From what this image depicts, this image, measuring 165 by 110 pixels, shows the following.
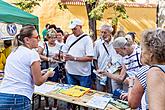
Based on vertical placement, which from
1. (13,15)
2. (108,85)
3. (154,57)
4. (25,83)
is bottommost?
(108,85)

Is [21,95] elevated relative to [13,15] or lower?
lower

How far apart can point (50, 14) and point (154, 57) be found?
16.0 metres

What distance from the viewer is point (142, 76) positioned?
198 cm

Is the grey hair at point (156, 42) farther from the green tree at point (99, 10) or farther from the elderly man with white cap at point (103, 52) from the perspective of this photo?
the green tree at point (99, 10)

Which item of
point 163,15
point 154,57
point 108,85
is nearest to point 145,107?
point 154,57

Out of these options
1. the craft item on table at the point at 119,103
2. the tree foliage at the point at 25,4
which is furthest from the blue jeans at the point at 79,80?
the tree foliage at the point at 25,4

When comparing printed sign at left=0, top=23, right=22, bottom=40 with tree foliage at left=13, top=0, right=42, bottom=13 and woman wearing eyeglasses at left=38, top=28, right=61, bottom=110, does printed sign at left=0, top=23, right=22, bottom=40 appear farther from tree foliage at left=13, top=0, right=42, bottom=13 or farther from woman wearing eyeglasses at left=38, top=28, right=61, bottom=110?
tree foliage at left=13, top=0, right=42, bottom=13

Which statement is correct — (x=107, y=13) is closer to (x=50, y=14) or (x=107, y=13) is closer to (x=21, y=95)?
(x=50, y=14)

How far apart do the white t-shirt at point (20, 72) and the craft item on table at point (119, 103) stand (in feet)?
3.42

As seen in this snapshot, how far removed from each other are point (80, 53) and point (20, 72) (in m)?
1.96

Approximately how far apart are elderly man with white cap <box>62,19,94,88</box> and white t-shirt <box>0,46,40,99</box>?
1856mm

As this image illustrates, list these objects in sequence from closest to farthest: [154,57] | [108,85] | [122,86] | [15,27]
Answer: [154,57] < [122,86] < [108,85] < [15,27]

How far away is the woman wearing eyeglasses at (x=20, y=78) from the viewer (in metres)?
3.09

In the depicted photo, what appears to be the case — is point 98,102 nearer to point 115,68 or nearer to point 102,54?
point 115,68
